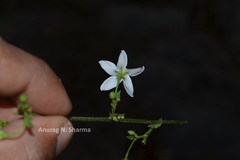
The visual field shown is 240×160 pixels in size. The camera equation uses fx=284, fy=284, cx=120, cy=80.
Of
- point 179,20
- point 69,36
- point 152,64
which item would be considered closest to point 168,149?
point 152,64

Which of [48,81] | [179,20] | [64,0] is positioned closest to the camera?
[48,81]

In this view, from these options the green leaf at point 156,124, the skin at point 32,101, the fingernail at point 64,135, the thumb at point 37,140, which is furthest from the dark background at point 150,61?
the green leaf at point 156,124

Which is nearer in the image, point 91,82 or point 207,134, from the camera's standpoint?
point 207,134

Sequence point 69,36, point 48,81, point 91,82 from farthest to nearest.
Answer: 1. point 69,36
2. point 91,82
3. point 48,81

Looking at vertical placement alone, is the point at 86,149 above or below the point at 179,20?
below

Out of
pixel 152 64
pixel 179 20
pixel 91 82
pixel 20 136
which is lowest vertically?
pixel 20 136

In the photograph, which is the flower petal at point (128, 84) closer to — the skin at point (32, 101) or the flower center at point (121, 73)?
the flower center at point (121, 73)

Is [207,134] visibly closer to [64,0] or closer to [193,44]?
[193,44]
